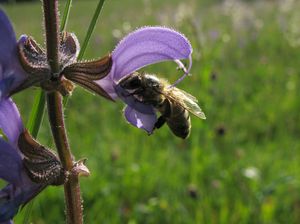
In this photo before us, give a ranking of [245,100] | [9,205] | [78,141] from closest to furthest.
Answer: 1. [9,205]
2. [78,141]
3. [245,100]

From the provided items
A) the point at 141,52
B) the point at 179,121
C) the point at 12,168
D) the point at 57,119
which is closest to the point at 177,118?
the point at 179,121

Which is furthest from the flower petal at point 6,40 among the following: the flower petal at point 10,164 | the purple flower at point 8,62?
the flower petal at point 10,164

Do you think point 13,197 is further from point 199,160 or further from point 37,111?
point 199,160

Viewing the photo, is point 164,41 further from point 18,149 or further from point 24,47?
point 18,149

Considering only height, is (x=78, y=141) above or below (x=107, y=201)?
below

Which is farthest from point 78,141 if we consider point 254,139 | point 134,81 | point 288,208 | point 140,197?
point 134,81

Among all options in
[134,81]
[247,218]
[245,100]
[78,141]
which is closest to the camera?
[134,81]
